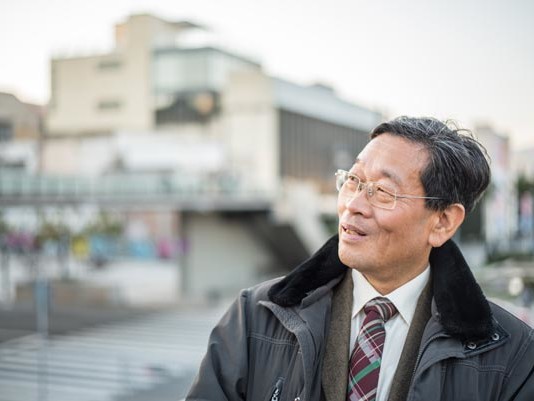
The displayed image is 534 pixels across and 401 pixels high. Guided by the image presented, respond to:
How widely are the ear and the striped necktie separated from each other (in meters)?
0.24

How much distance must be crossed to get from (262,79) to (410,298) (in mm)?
37724

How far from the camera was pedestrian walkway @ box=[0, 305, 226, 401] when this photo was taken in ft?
23.0

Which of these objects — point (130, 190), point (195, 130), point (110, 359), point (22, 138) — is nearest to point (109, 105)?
point (195, 130)

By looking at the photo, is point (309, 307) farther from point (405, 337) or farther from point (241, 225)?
point (241, 225)

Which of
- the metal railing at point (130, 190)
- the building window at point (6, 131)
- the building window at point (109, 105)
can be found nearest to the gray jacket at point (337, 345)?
the building window at point (6, 131)

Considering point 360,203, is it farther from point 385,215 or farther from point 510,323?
point 510,323

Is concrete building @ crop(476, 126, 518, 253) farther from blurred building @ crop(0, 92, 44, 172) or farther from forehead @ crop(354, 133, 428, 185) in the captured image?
forehead @ crop(354, 133, 428, 185)

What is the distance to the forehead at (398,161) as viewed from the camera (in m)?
2.25

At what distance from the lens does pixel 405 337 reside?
2.29 metres

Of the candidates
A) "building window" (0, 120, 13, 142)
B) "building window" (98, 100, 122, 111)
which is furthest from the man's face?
"building window" (98, 100, 122, 111)

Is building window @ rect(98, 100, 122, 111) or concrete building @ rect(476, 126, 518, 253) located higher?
building window @ rect(98, 100, 122, 111)

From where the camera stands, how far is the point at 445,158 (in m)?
2.27

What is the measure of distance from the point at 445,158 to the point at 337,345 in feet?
2.14

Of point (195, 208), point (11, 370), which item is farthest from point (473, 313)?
point (195, 208)
